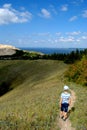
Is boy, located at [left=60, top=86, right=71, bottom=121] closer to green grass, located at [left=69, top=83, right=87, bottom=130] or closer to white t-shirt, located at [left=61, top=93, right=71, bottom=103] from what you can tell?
white t-shirt, located at [left=61, top=93, right=71, bottom=103]

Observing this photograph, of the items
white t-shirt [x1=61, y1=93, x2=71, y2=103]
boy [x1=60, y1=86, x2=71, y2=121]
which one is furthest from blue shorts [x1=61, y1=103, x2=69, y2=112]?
white t-shirt [x1=61, y1=93, x2=71, y2=103]

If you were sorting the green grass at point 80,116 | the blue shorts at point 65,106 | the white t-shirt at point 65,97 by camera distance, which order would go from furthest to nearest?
the blue shorts at point 65,106
the white t-shirt at point 65,97
the green grass at point 80,116

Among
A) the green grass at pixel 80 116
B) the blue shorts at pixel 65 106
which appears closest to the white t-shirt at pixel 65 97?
the blue shorts at pixel 65 106

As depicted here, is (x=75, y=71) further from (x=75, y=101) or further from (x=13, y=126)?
(x=13, y=126)

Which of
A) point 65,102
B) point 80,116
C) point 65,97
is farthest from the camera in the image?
point 80,116

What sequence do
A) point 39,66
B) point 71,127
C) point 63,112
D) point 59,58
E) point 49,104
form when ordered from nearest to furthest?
point 71,127, point 63,112, point 49,104, point 39,66, point 59,58

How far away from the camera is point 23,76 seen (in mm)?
94812

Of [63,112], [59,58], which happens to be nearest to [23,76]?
[59,58]

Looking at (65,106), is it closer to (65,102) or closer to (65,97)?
(65,102)

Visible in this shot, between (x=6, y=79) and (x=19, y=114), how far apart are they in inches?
2703

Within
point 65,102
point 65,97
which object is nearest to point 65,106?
point 65,102

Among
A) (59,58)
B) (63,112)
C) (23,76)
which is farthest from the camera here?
(59,58)

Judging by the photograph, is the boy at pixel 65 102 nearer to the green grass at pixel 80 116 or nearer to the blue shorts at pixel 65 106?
the blue shorts at pixel 65 106

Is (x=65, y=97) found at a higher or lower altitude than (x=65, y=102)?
higher
